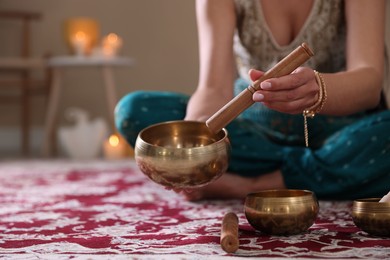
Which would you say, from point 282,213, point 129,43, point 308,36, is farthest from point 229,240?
point 129,43

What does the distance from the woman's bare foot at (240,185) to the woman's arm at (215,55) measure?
27 cm

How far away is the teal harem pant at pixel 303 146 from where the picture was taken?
178 cm

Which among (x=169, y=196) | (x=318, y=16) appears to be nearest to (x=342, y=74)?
(x=318, y=16)

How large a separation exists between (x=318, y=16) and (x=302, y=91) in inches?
24.4

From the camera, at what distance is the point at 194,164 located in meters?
1.27

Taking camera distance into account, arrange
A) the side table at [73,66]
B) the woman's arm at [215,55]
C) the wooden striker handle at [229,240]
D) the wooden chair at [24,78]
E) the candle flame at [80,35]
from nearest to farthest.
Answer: the wooden striker handle at [229,240] → the woman's arm at [215,55] → the side table at [73,66] → the candle flame at [80,35] → the wooden chair at [24,78]

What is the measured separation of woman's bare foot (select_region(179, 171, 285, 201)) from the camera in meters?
1.88

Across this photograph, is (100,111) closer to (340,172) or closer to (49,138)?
(49,138)

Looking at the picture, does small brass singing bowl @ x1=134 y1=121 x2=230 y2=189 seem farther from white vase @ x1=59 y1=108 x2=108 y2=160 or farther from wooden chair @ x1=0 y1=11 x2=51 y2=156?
wooden chair @ x1=0 y1=11 x2=51 y2=156

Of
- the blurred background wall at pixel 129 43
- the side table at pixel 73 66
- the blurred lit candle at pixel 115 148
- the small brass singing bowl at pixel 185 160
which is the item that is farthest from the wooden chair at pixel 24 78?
the small brass singing bowl at pixel 185 160

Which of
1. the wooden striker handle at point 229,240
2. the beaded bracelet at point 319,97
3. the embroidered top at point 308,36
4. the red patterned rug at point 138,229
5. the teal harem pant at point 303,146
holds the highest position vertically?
the embroidered top at point 308,36

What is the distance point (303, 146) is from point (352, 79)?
0.47 metres

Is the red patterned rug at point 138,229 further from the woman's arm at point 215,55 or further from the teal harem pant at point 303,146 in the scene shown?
the woman's arm at point 215,55

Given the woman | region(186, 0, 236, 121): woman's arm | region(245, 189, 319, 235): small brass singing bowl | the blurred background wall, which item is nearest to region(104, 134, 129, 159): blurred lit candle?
the blurred background wall
